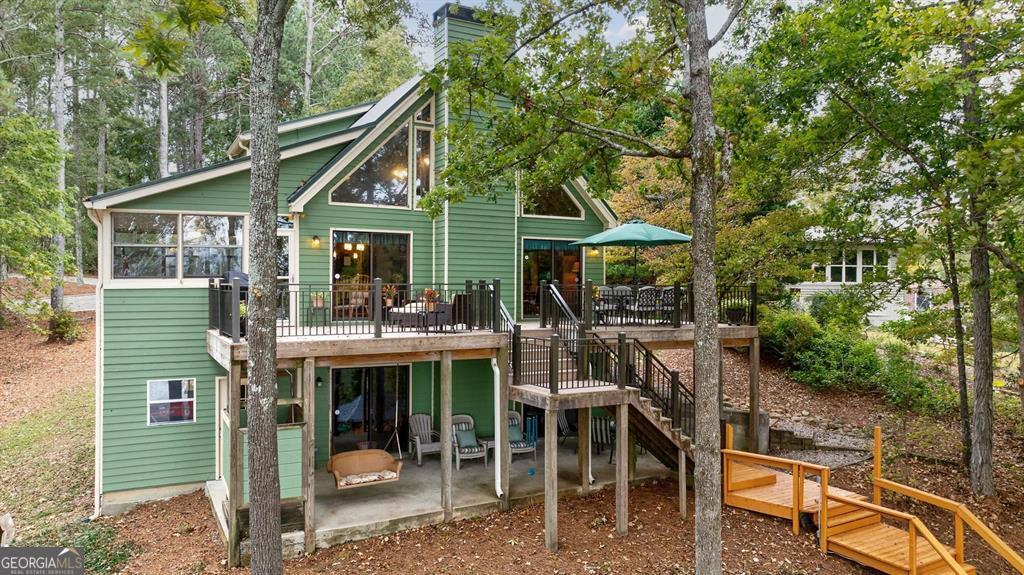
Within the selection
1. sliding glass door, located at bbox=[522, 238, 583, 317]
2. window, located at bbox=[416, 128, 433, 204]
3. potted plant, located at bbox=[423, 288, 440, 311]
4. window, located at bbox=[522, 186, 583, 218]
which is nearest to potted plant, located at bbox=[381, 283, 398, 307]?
potted plant, located at bbox=[423, 288, 440, 311]

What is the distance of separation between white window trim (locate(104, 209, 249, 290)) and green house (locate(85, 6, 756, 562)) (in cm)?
2

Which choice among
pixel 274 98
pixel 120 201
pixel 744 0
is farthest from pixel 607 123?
pixel 120 201

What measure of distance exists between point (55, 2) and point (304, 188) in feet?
56.8

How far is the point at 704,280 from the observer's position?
6.86 metres

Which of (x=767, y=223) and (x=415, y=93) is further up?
(x=415, y=93)

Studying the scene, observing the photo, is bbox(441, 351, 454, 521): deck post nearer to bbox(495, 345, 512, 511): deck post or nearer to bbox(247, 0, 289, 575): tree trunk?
bbox(495, 345, 512, 511): deck post

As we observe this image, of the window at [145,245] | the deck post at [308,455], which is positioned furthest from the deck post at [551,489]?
the window at [145,245]

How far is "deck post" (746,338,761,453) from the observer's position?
12.1 meters

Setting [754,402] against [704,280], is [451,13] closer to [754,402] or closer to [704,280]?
[704,280]

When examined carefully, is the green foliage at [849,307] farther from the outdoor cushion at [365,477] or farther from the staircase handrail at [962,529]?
the outdoor cushion at [365,477]

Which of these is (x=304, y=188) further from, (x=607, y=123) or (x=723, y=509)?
(x=723, y=509)

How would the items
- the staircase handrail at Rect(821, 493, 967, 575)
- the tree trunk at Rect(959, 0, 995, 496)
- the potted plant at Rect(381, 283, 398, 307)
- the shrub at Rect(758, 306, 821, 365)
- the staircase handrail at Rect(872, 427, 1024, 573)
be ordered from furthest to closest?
the shrub at Rect(758, 306, 821, 365) < the potted plant at Rect(381, 283, 398, 307) < the tree trunk at Rect(959, 0, 995, 496) < the staircase handrail at Rect(872, 427, 1024, 573) < the staircase handrail at Rect(821, 493, 967, 575)

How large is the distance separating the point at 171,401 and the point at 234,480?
354cm

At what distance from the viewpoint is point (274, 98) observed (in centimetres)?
573
